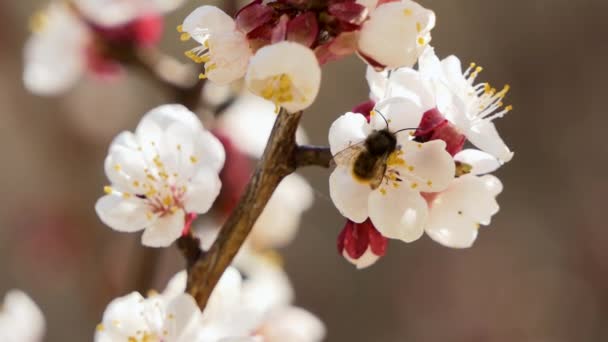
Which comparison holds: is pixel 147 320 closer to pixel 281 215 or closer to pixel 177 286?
pixel 177 286

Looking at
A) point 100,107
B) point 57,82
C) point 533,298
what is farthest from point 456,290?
point 57,82

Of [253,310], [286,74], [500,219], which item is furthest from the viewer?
[500,219]

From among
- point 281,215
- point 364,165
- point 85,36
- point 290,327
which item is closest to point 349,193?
point 364,165

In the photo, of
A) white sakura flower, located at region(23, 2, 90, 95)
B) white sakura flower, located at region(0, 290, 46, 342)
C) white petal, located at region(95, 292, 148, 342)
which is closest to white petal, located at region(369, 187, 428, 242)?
white petal, located at region(95, 292, 148, 342)

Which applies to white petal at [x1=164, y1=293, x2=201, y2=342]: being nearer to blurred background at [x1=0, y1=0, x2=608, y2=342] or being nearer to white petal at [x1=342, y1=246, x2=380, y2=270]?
white petal at [x1=342, y1=246, x2=380, y2=270]

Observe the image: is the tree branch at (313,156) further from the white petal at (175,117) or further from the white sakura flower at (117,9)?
the white sakura flower at (117,9)
